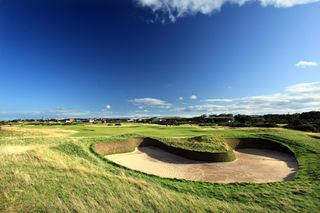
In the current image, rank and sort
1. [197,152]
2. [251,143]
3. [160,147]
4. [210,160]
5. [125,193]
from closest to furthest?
[125,193] → [210,160] → [197,152] → [160,147] → [251,143]

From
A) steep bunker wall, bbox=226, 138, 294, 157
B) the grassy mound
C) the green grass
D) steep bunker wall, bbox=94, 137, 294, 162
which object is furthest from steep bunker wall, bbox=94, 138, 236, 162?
the green grass

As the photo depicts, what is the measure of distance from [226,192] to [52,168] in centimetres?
951

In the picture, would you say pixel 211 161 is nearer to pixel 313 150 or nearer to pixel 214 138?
pixel 214 138

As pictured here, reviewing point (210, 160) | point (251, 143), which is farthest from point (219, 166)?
point (251, 143)

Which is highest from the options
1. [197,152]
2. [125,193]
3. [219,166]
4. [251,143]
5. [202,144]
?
[202,144]

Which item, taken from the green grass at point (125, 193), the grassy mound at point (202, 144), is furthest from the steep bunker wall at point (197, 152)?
the green grass at point (125, 193)

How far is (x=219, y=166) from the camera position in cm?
1955

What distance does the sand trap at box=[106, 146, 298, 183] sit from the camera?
16312mm

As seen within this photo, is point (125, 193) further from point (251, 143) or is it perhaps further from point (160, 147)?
point (251, 143)

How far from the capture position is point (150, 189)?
397 inches

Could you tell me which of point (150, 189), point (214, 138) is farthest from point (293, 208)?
point (214, 138)

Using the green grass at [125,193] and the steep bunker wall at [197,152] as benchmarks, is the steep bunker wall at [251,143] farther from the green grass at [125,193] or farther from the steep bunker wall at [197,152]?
the green grass at [125,193]

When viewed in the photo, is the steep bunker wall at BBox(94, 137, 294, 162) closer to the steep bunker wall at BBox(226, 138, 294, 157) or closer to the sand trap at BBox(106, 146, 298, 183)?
the steep bunker wall at BBox(226, 138, 294, 157)

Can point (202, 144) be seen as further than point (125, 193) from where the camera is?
Yes
